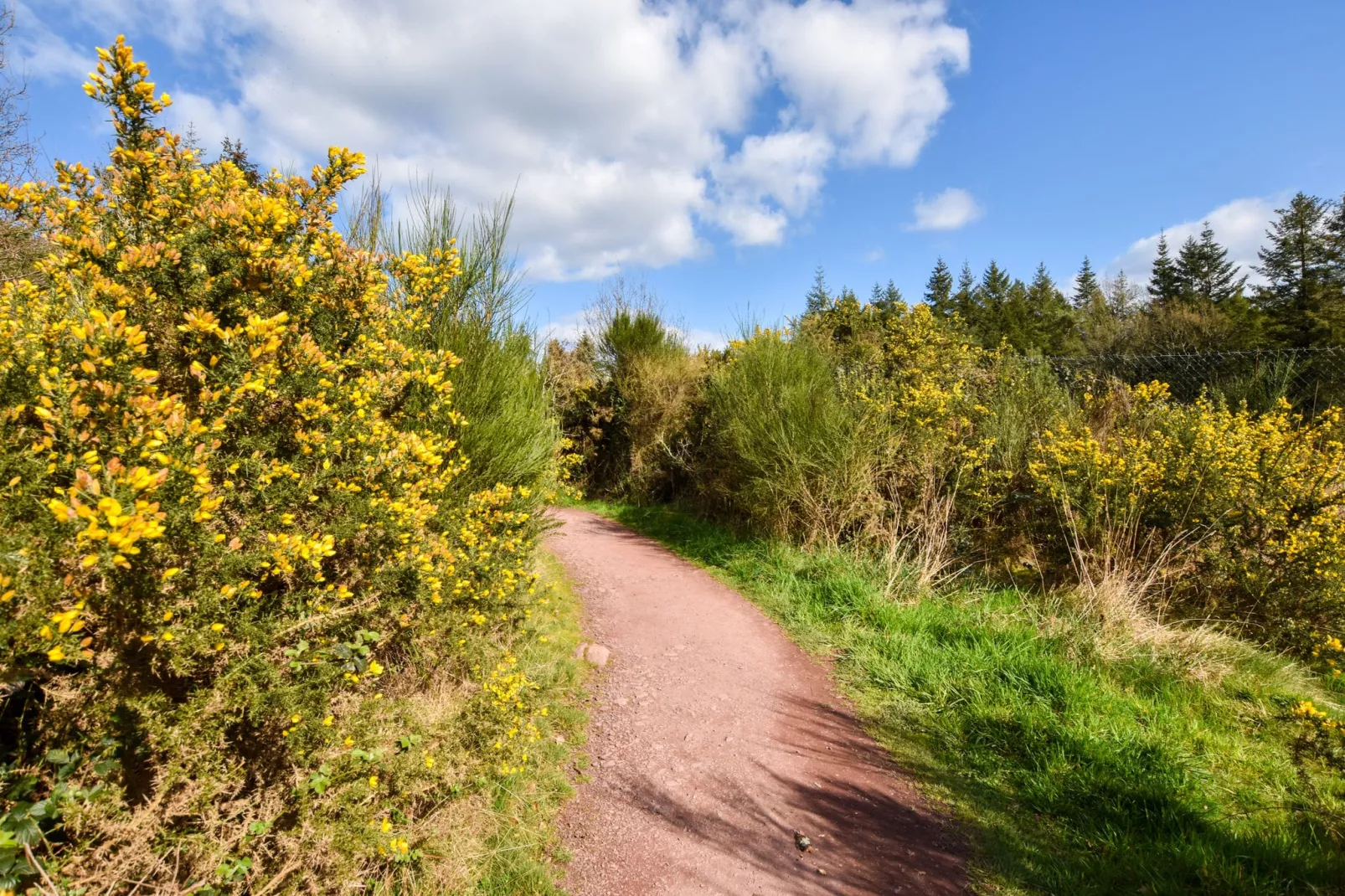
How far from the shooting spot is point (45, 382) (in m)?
1.29

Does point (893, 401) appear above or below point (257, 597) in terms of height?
above

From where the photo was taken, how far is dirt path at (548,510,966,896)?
Answer: 2.57m

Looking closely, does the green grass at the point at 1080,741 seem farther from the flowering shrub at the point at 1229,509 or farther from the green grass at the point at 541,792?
the green grass at the point at 541,792

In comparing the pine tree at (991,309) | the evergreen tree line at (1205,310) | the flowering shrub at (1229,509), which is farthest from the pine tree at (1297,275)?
the flowering shrub at (1229,509)

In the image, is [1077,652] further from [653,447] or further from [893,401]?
[653,447]

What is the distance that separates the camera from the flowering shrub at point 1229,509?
464 cm

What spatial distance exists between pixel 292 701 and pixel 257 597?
13.4 inches

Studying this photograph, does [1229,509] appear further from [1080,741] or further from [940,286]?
A: [940,286]

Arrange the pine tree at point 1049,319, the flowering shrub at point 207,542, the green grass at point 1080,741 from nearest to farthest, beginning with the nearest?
the flowering shrub at point 207,542 < the green grass at point 1080,741 < the pine tree at point 1049,319

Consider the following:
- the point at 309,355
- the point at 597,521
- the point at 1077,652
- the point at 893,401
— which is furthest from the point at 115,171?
the point at 597,521

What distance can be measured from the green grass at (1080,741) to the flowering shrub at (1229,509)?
793 mm

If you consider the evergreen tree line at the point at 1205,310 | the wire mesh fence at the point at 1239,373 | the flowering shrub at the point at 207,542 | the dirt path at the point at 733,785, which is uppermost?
the evergreen tree line at the point at 1205,310

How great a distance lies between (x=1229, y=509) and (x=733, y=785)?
526cm

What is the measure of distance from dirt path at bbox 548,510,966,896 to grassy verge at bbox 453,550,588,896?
0.41 feet
